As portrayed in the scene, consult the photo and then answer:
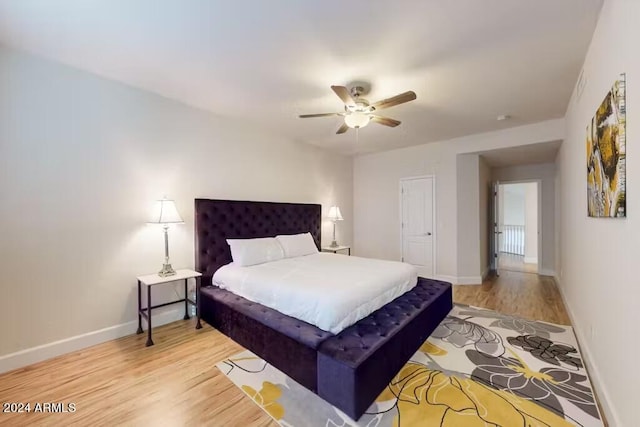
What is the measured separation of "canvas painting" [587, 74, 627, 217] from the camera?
1.47 meters

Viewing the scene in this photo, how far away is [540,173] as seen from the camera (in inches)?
222

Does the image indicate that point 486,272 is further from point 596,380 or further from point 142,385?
point 142,385

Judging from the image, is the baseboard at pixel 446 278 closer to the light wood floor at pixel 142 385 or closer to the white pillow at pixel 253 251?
the white pillow at pixel 253 251

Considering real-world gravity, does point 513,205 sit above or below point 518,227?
above

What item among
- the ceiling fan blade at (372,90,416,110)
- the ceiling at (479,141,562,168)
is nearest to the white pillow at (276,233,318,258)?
the ceiling fan blade at (372,90,416,110)

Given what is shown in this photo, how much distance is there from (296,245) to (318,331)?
82.0 inches

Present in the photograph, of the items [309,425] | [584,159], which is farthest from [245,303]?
[584,159]

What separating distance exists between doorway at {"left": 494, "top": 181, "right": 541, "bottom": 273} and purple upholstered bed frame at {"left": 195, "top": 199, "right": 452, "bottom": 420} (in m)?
4.53

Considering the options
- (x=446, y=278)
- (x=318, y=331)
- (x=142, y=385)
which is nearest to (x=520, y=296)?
(x=446, y=278)

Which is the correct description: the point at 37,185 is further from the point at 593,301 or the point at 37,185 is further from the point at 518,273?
the point at 518,273

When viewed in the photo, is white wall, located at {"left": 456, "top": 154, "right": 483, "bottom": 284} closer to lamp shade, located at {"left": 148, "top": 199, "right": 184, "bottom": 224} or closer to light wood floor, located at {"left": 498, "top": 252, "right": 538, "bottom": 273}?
light wood floor, located at {"left": 498, "top": 252, "right": 538, "bottom": 273}

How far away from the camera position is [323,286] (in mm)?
2393

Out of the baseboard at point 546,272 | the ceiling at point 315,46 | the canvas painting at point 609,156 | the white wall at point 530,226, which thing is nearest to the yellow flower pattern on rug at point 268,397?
the canvas painting at point 609,156

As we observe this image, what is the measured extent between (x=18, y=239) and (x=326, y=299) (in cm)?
264
